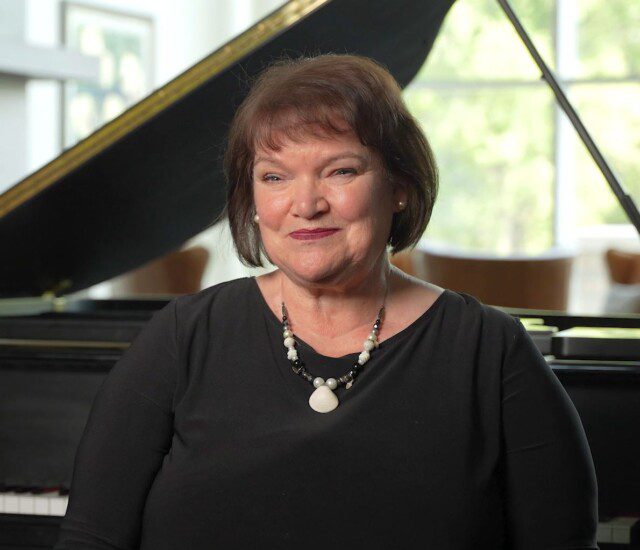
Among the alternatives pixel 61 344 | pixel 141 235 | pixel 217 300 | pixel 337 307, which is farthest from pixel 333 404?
pixel 141 235

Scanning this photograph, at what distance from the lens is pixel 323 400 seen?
1530mm

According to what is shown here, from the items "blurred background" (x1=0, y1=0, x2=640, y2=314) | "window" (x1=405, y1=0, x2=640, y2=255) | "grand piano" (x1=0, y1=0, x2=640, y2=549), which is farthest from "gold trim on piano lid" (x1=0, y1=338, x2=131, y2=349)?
"window" (x1=405, y1=0, x2=640, y2=255)

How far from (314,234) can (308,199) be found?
5cm

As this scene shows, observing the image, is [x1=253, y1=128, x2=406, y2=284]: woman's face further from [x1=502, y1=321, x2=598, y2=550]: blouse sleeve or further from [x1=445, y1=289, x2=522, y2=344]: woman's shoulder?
[x1=502, y1=321, x2=598, y2=550]: blouse sleeve

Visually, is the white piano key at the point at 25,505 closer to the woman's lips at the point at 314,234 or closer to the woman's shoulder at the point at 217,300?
the woman's shoulder at the point at 217,300

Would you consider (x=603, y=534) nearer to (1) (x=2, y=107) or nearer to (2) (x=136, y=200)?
(2) (x=136, y=200)

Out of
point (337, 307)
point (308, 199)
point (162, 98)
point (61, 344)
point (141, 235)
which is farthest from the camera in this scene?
point (141, 235)

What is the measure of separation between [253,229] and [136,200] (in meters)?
→ 0.72

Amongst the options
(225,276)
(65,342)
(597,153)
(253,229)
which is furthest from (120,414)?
(225,276)

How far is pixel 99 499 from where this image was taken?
1.57 m

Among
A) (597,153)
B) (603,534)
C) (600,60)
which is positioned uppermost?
(600,60)

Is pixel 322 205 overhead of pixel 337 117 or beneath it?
beneath

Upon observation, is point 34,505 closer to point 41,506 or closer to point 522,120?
point 41,506

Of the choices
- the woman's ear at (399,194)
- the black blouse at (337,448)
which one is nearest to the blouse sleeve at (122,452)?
the black blouse at (337,448)
